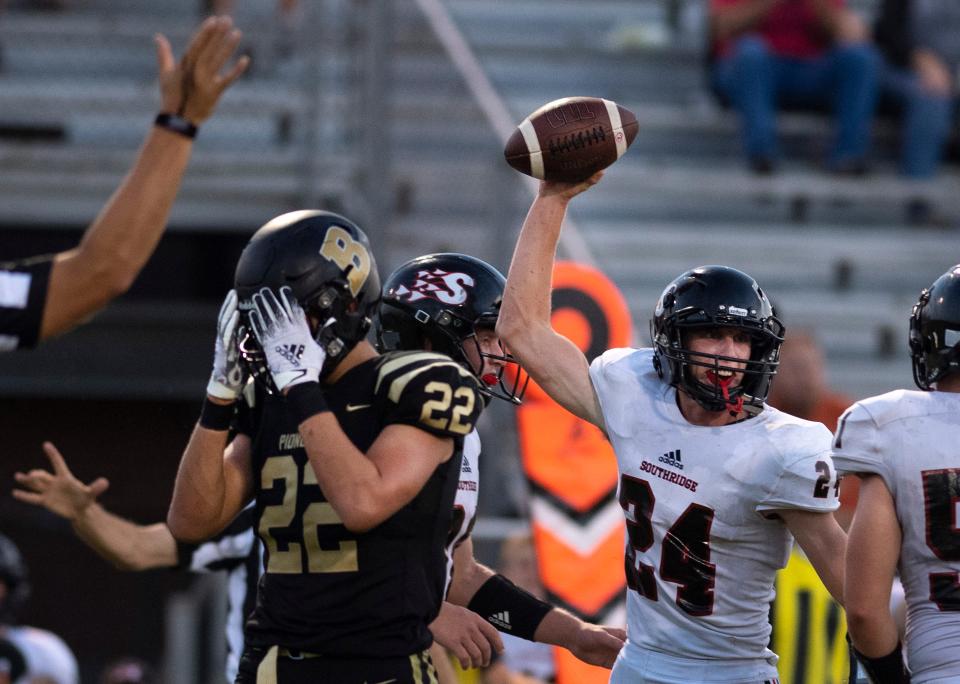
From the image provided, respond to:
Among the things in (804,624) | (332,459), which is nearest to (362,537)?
(332,459)

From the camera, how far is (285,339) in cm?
295

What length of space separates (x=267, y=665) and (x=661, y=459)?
1007mm

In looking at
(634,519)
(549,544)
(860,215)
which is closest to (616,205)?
(860,215)

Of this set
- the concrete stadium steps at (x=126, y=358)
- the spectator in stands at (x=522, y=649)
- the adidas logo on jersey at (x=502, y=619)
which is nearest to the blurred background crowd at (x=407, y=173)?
the concrete stadium steps at (x=126, y=358)

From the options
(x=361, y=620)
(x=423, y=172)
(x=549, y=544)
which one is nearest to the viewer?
(x=361, y=620)

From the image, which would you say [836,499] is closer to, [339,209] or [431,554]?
[431,554]

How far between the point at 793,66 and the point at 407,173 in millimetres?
2545

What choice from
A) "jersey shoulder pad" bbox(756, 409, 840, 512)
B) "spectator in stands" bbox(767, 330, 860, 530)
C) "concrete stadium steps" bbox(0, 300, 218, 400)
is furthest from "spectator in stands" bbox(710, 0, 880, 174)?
"jersey shoulder pad" bbox(756, 409, 840, 512)

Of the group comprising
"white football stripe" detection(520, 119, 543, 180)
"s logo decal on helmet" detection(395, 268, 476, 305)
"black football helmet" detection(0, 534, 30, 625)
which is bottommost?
"black football helmet" detection(0, 534, 30, 625)

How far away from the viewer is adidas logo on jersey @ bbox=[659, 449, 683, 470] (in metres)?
3.36

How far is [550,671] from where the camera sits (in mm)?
6133

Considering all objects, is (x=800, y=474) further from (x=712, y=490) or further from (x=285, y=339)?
(x=285, y=339)

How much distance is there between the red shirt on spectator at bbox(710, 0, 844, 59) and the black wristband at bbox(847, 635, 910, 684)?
615cm

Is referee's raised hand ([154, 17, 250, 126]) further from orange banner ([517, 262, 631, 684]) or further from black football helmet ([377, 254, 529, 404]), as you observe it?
orange banner ([517, 262, 631, 684])
